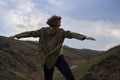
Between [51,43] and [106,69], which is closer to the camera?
[51,43]

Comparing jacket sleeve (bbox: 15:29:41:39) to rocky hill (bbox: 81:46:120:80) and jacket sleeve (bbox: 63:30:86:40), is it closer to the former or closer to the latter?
jacket sleeve (bbox: 63:30:86:40)

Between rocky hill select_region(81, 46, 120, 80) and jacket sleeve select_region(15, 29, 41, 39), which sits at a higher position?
jacket sleeve select_region(15, 29, 41, 39)

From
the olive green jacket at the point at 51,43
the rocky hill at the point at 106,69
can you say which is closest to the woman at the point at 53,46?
the olive green jacket at the point at 51,43

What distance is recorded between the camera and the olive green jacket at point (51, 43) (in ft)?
34.6

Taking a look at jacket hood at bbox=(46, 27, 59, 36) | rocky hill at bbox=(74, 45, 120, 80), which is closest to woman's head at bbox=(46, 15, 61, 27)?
jacket hood at bbox=(46, 27, 59, 36)

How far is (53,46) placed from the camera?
1062 centimetres

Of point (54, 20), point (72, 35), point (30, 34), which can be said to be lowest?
point (72, 35)

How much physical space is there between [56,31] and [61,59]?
785mm

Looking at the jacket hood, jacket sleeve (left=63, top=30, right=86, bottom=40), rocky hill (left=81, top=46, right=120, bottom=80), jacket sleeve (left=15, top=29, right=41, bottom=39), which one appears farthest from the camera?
rocky hill (left=81, top=46, right=120, bottom=80)

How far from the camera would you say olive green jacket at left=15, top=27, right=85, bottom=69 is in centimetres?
1053

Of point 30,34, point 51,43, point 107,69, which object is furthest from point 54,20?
point 107,69

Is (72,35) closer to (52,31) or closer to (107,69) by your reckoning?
(52,31)

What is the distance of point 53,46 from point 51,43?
0.33 ft

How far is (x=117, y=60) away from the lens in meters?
19.4
